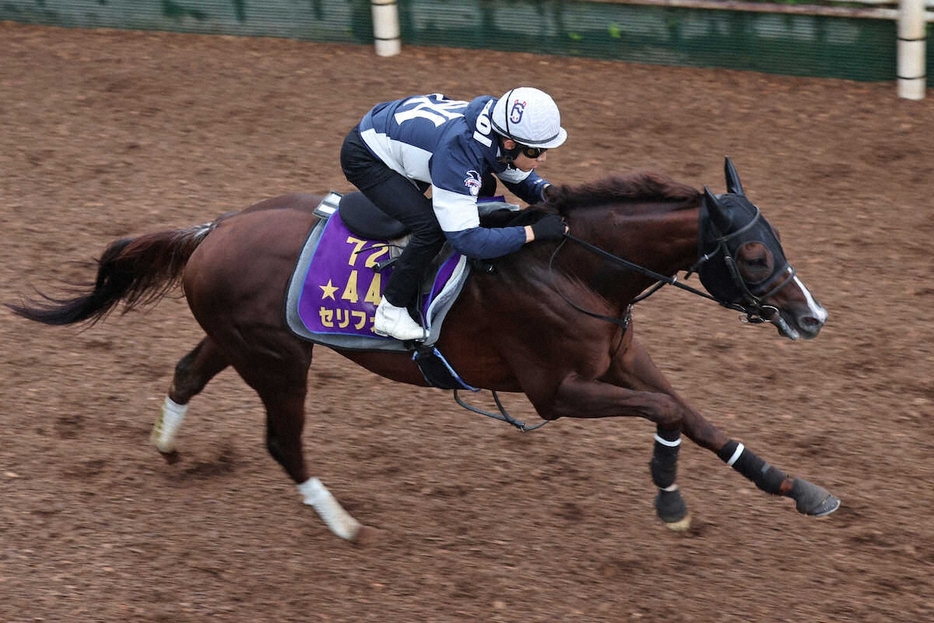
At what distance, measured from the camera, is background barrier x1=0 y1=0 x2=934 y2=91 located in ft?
31.9

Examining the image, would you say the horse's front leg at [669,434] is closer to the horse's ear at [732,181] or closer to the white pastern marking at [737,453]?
the white pastern marking at [737,453]

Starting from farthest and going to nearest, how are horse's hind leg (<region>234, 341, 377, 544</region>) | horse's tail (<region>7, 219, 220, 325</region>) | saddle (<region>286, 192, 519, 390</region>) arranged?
horse's tail (<region>7, 219, 220, 325</region>), horse's hind leg (<region>234, 341, 377, 544</region>), saddle (<region>286, 192, 519, 390</region>)

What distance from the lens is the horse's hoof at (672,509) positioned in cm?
510

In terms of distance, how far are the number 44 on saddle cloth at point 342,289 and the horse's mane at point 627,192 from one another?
0.56 metres

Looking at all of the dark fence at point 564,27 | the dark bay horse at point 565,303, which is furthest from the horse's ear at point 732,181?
the dark fence at point 564,27

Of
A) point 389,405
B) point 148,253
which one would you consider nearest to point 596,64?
point 389,405

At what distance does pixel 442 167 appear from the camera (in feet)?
15.4

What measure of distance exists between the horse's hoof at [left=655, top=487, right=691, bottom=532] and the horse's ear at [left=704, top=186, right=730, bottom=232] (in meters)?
1.30

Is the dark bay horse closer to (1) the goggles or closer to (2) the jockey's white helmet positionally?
(1) the goggles

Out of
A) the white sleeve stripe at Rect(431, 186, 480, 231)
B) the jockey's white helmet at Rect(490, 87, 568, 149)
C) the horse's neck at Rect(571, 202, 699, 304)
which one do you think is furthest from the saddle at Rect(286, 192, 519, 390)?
the jockey's white helmet at Rect(490, 87, 568, 149)

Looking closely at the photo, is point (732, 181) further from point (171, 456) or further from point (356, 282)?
point (171, 456)

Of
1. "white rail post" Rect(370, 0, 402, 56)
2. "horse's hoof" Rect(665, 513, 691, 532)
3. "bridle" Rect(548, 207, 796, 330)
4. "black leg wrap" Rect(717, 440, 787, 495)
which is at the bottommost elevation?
"horse's hoof" Rect(665, 513, 691, 532)

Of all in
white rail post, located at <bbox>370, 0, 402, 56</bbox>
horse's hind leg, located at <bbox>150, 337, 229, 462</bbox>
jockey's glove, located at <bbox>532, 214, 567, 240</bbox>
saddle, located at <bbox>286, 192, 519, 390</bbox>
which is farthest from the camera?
white rail post, located at <bbox>370, 0, 402, 56</bbox>

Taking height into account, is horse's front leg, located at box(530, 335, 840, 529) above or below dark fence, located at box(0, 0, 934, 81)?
below
